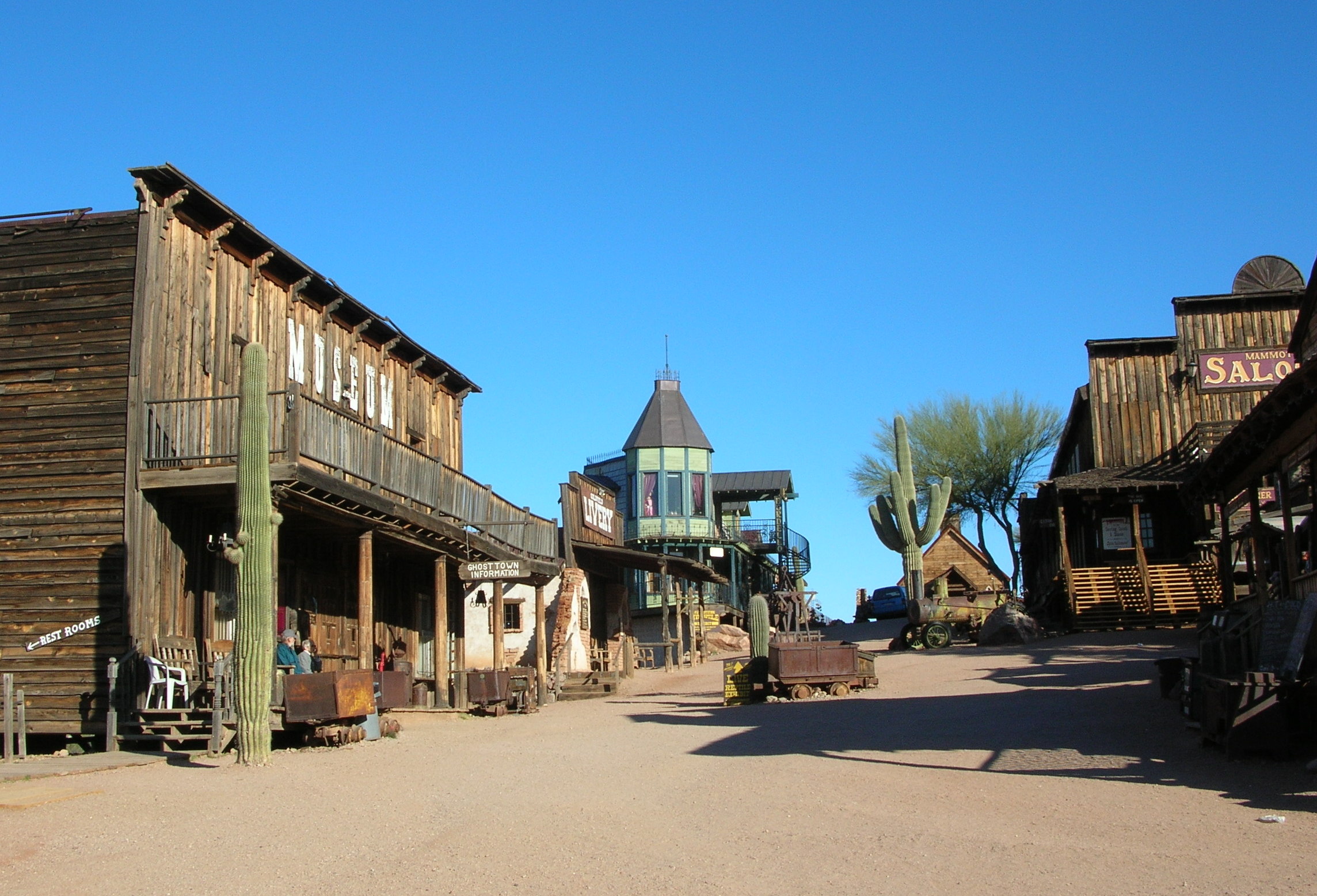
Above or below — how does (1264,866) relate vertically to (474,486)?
below

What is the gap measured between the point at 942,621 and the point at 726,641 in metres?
13.1

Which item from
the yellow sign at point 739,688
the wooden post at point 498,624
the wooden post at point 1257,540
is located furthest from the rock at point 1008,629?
the wooden post at point 1257,540

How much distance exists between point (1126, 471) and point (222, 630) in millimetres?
23317

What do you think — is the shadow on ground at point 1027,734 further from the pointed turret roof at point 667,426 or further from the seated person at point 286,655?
the pointed turret roof at point 667,426

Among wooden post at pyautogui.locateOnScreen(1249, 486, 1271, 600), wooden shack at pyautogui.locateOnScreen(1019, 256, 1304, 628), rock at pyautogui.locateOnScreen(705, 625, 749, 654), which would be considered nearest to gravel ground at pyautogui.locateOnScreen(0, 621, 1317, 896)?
wooden post at pyautogui.locateOnScreen(1249, 486, 1271, 600)

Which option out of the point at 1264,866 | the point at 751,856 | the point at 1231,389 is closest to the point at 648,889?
the point at 751,856

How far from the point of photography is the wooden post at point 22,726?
15148mm

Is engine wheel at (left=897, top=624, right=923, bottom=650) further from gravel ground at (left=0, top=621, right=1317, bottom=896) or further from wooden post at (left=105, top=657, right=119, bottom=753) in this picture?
wooden post at (left=105, top=657, right=119, bottom=753)

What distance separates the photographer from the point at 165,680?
1575cm

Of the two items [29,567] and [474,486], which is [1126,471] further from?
[29,567]

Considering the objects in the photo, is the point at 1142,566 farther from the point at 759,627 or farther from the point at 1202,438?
the point at 759,627

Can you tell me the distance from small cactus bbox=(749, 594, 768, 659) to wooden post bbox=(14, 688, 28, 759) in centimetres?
1067

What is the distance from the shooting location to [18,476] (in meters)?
17.0

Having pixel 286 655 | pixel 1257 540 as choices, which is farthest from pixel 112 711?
pixel 1257 540
